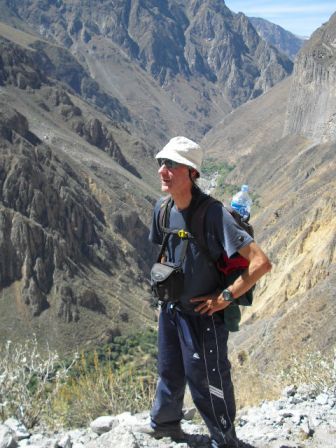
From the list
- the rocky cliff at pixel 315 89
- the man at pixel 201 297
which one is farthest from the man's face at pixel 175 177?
the rocky cliff at pixel 315 89

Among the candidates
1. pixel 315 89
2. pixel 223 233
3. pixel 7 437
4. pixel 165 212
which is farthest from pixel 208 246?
pixel 315 89

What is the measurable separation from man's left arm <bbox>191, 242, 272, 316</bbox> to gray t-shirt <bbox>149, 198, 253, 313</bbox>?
62 mm

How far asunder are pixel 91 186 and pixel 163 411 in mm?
68383

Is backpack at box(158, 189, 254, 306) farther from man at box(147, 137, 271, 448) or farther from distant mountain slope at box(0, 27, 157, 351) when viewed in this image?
distant mountain slope at box(0, 27, 157, 351)

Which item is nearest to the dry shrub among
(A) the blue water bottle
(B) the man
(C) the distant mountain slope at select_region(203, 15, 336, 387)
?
(B) the man

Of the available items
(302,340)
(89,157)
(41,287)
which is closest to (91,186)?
(89,157)

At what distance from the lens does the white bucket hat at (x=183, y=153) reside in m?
5.33

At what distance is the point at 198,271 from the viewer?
541cm

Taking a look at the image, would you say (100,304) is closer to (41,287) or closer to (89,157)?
(41,287)

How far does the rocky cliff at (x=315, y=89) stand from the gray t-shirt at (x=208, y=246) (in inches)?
3084

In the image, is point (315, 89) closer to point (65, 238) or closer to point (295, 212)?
point (65, 238)

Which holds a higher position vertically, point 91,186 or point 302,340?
point 302,340

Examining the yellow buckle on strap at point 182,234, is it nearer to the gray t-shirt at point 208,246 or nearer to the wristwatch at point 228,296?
the gray t-shirt at point 208,246

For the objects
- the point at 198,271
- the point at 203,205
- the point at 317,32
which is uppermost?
the point at 317,32
